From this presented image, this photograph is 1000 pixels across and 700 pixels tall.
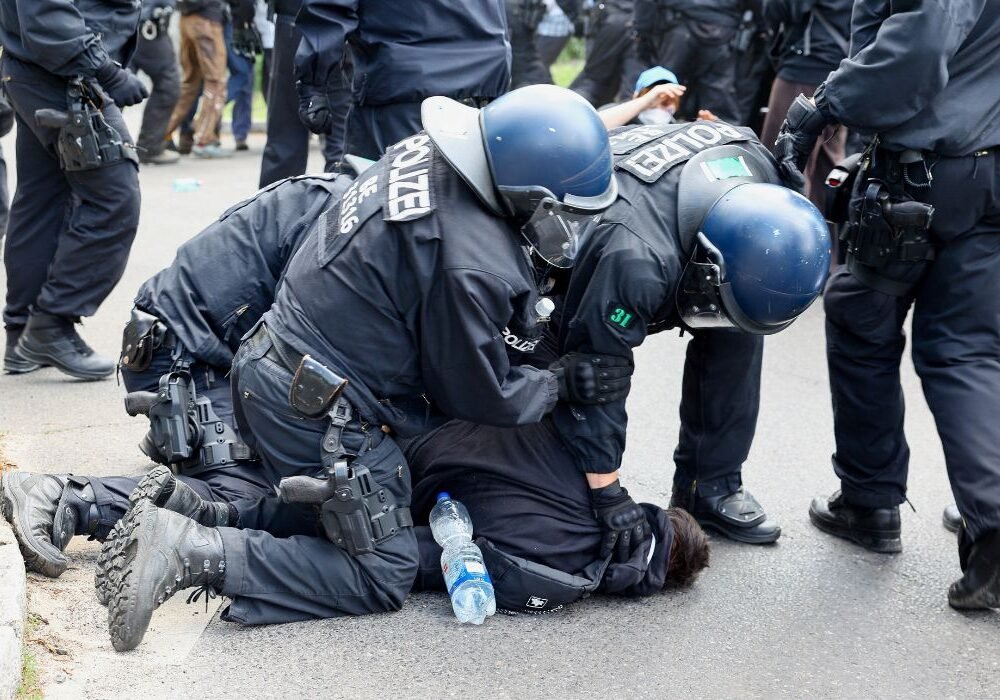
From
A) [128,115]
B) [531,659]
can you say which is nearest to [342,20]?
[531,659]

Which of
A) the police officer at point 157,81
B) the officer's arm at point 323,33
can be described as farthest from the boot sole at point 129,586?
the police officer at point 157,81

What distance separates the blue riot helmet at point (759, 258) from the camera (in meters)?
3.18

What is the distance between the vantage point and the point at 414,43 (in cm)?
469

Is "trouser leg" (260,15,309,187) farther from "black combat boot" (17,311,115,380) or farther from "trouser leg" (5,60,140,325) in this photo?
"black combat boot" (17,311,115,380)

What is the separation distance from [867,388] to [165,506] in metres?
2.14

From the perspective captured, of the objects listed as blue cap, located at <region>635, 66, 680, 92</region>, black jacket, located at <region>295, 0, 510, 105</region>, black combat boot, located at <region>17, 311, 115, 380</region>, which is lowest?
black combat boot, located at <region>17, 311, 115, 380</region>

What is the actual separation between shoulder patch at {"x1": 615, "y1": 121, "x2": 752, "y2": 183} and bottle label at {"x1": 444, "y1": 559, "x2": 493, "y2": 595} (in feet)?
3.77

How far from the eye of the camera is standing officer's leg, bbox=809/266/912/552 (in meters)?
3.73

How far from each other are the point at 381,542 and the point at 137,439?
1.51 meters

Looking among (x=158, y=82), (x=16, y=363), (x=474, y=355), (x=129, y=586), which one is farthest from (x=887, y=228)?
(x=158, y=82)

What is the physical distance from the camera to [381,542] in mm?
3129

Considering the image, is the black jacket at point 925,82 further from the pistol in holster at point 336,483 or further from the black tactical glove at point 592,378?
the pistol in holster at point 336,483

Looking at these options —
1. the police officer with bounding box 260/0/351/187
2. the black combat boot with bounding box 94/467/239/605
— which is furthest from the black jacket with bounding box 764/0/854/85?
the black combat boot with bounding box 94/467/239/605

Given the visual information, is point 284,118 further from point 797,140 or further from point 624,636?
point 624,636
